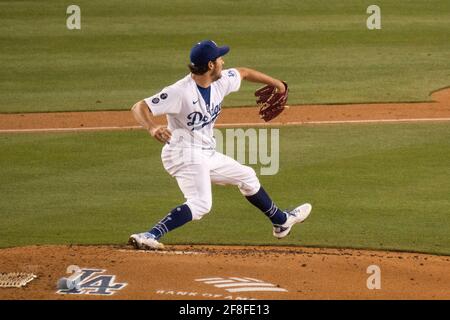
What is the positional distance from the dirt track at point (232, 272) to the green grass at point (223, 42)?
8.21 metres

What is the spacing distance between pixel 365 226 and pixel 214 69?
2590mm

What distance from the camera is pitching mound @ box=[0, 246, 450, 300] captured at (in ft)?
27.9

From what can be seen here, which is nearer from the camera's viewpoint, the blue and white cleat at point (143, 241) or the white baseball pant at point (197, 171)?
the blue and white cleat at point (143, 241)

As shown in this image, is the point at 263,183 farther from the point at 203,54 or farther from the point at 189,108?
the point at 203,54

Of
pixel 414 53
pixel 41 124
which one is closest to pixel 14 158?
pixel 41 124

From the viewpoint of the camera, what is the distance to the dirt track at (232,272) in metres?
8.51

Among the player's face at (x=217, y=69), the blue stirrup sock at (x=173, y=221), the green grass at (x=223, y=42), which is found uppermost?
the player's face at (x=217, y=69)

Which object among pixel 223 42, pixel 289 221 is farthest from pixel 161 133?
pixel 223 42

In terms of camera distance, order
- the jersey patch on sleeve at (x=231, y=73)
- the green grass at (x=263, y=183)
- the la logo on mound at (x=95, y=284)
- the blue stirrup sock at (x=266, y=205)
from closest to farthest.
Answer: the la logo on mound at (x=95, y=284)
the jersey patch on sleeve at (x=231, y=73)
the blue stirrup sock at (x=266, y=205)
the green grass at (x=263, y=183)

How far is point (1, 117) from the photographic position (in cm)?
1723

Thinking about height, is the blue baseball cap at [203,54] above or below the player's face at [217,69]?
above

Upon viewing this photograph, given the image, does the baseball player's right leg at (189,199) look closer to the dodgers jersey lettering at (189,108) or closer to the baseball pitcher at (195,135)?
the baseball pitcher at (195,135)

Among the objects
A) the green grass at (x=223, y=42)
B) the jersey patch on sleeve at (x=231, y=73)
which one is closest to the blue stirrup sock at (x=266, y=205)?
the jersey patch on sleeve at (x=231, y=73)

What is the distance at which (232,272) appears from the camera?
9070 millimetres
